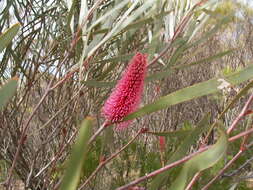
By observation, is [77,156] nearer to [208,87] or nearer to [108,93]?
[208,87]

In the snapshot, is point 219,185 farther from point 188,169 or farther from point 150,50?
point 188,169

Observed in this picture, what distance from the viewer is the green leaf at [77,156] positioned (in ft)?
1.78

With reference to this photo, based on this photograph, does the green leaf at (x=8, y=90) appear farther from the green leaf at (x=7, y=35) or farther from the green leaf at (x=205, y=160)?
the green leaf at (x=205, y=160)

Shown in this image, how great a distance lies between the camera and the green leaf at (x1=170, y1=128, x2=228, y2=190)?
670 mm

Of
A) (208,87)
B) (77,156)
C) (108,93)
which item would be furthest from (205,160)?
(108,93)

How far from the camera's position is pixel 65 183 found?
583mm

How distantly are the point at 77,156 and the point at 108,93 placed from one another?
1484 mm

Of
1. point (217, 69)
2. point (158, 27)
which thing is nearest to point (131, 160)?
point (217, 69)

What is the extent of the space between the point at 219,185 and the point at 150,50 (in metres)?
1.78

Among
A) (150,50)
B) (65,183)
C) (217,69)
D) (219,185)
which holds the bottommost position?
(219,185)

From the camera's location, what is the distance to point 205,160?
2.32 ft

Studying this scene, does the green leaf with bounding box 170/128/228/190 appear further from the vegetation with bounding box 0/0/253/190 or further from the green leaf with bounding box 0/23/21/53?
the green leaf with bounding box 0/23/21/53

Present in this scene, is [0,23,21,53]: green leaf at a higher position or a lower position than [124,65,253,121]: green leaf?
higher

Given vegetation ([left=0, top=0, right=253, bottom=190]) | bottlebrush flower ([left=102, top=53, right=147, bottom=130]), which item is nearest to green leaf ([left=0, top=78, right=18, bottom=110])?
vegetation ([left=0, top=0, right=253, bottom=190])
